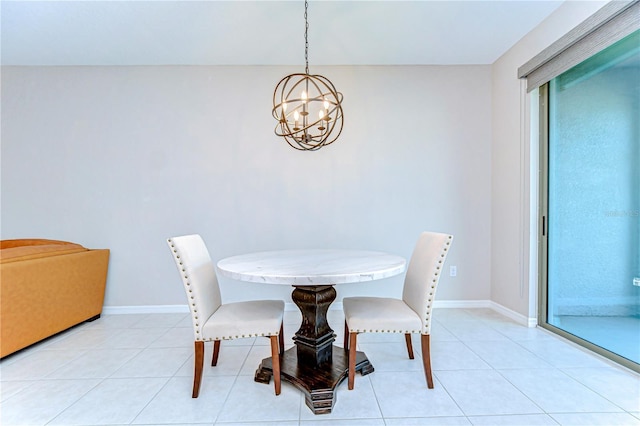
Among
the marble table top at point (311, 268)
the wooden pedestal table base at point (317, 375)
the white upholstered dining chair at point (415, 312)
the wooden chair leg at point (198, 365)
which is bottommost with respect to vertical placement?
the wooden pedestal table base at point (317, 375)

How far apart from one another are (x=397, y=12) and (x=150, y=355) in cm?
308

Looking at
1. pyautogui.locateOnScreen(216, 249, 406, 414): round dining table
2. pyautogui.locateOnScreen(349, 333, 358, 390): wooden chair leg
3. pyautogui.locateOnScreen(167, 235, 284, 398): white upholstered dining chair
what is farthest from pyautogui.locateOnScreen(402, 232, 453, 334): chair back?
pyautogui.locateOnScreen(167, 235, 284, 398): white upholstered dining chair

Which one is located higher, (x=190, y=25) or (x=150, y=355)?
(x=190, y=25)

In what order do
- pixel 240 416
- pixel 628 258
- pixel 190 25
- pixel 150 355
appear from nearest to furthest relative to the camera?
1. pixel 240 416
2. pixel 628 258
3. pixel 150 355
4. pixel 190 25

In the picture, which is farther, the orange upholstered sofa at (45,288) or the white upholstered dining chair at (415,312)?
the orange upholstered sofa at (45,288)

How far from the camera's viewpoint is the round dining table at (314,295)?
1.45 metres

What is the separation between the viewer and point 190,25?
245cm

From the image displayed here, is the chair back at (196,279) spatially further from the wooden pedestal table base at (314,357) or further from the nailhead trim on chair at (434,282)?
the nailhead trim on chair at (434,282)

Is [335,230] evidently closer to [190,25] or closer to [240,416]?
[240,416]

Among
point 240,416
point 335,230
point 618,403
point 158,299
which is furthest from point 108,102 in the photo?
point 618,403

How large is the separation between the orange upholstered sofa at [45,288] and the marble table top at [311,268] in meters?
1.61

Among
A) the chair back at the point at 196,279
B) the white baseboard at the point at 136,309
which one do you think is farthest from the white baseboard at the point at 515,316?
the white baseboard at the point at 136,309

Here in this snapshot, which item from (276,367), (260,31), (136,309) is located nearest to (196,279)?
(276,367)

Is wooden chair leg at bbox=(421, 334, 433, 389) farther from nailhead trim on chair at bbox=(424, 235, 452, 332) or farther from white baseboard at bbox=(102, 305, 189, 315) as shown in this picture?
white baseboard at bbox=(102, 305, 189, 315)
